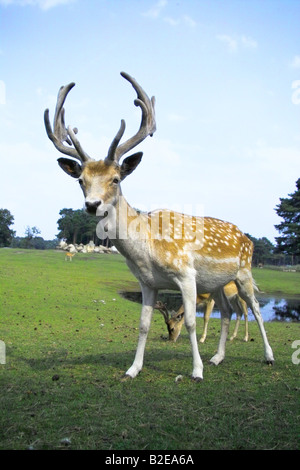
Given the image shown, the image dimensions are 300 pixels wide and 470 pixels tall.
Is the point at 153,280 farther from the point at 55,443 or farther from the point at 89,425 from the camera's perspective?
the point at 55,443

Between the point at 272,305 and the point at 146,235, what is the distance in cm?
2022

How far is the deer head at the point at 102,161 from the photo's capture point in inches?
222

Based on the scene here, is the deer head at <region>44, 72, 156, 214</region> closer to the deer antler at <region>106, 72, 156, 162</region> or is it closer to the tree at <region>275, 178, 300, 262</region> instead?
the deer antler at <region>106, 72, 156, 162</region>

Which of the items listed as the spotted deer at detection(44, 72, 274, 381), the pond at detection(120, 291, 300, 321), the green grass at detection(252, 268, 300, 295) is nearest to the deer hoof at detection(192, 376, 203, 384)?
the spotted deer at detection(44, 72, 274, 381)

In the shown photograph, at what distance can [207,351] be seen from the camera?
27.9ft

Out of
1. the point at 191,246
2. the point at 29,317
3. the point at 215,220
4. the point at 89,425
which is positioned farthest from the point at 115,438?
the point at 29,317

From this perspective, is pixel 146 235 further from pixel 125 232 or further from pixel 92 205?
pixel 92 205

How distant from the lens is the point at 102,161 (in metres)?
5.81

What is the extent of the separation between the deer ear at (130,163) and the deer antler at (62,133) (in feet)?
1.67

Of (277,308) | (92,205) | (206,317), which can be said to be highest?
(92,205)

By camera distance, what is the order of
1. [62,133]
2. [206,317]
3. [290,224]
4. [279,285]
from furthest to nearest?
[290,224] → [279,285] → [206,317] → [62,133]

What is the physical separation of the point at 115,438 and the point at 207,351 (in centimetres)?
501

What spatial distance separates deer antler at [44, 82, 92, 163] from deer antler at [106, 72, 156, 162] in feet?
1.36

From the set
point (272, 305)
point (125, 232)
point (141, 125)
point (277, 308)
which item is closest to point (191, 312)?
point (125, 232)
